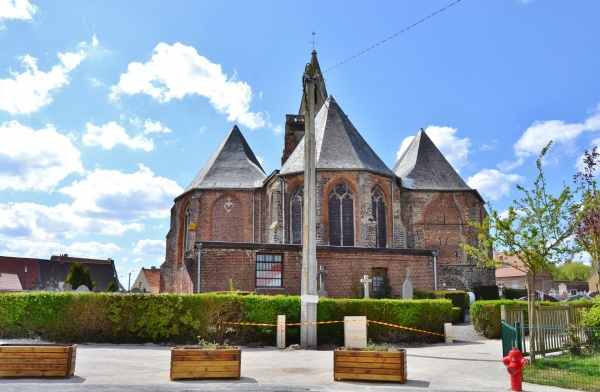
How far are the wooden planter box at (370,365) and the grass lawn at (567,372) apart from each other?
8.69ft

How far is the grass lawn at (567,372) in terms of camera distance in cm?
1057

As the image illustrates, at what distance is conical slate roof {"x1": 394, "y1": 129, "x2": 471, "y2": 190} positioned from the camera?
37719 mm

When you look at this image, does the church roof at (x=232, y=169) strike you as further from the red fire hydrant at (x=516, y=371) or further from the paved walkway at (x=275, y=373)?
the red fire hydrant at (x=516, y=371)

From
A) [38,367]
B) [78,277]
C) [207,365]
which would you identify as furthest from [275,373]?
[78,277]

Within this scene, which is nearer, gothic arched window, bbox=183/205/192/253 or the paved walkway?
the paved walkway

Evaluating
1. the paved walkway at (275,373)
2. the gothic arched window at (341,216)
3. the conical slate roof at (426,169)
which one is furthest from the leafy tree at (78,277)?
the paved walkway at (275,373)

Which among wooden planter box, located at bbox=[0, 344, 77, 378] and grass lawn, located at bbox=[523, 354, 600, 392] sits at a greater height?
wooden planter box, located at bbox=[0, 344, 77, 378]

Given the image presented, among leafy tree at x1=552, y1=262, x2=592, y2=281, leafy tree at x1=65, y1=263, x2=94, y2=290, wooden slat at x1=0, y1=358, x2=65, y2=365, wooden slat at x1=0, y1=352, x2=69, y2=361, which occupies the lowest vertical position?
wooden slat at x1=0, y1=358, x2=65, y2=365

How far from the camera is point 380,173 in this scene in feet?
110

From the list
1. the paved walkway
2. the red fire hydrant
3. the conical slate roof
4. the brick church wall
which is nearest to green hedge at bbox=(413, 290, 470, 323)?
the brick church wall

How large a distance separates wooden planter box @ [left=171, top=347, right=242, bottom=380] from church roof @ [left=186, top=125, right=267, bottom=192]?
93.8 ft

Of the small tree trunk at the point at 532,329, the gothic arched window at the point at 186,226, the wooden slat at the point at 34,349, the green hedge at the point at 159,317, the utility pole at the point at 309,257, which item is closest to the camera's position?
the wooden slat at the point at 34,349

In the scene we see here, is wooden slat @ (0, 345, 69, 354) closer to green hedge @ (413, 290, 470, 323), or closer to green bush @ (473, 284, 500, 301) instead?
green hedge @ (413, 290, 470, 323)

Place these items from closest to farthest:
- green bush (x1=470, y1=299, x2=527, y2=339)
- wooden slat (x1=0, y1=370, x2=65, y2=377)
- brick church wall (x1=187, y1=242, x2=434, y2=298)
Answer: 1. wooden slat (x1=0, y1=370, x2=65, y2=377)
2. green bush (x1=470, y1=299, x2=527, y2=339)
3. brick church wall (x1=187, y1=242, x2=434, y2=298)
